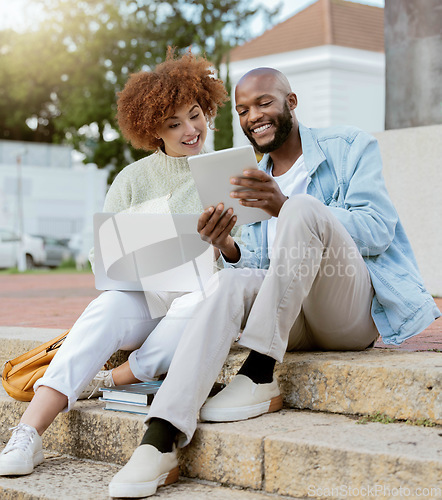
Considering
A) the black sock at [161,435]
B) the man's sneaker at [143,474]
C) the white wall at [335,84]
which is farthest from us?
the white wall at [335,84]

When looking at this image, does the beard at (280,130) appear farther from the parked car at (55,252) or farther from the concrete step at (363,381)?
the parked car at (55,252)

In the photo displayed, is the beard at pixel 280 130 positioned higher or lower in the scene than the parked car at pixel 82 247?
higher

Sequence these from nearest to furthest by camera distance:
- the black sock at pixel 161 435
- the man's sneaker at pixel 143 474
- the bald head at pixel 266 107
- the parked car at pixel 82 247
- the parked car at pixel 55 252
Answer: the man's sneaker at pixel 143 474 < the black sock at pixel 161 435 < the bald head at pixel 266 107 < the parked car at pixel 82 247 < the parked car at pixel 55 252

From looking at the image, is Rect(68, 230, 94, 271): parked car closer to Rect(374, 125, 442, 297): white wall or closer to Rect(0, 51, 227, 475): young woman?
Rect(374, 125, 442, 297): white wall

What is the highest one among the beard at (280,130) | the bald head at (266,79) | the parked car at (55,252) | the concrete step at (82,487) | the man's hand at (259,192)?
the bald head at (266,79)

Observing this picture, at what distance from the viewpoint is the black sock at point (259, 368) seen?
2555 millimetres

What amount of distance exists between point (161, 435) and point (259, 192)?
88 cm

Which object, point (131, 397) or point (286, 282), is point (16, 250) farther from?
point (286, 282)

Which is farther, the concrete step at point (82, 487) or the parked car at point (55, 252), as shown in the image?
the parked car at point (55, 252)

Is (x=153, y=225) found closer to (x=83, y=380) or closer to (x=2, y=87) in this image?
(x=83, y=380)

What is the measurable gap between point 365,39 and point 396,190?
14.2 meters

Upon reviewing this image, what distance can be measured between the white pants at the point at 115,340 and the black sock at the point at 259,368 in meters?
0.36

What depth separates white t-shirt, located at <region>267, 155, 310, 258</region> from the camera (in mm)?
2941

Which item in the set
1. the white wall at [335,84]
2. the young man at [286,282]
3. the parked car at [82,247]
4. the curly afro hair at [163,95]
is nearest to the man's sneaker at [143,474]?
the young man at [286,282]
